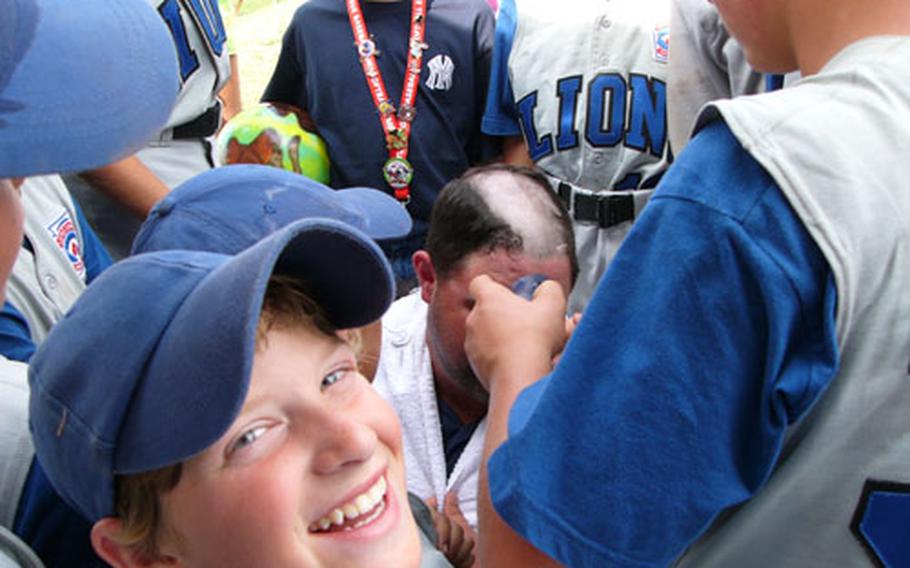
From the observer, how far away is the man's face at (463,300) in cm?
195

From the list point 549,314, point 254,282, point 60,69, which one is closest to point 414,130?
point 549,314

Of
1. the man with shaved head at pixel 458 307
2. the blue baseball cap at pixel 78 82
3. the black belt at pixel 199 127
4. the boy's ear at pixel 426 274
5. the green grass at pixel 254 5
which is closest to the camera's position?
the blue baseball cap at pixel 78 82

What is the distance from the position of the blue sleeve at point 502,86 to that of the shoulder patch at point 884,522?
80.7 inches

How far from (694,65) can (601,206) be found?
51cm

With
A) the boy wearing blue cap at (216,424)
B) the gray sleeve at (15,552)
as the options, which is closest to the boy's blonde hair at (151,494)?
the boy wearing blue cap at (216,424)

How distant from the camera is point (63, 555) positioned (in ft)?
3.72

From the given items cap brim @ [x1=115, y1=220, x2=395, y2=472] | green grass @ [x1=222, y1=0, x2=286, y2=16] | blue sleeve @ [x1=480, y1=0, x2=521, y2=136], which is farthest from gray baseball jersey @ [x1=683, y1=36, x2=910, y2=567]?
green grass @ [x1=222, y1=0, x2=286, y2=16]

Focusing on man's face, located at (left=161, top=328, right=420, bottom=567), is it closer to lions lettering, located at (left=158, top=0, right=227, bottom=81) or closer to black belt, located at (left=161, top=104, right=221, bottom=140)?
lions lettering, located at (left=158, top=0, right=227, bottom=81)

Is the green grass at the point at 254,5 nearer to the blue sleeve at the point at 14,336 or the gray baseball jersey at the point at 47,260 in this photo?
the gray baseball jersey at the point at 47,260

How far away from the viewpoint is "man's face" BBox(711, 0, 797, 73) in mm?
1076

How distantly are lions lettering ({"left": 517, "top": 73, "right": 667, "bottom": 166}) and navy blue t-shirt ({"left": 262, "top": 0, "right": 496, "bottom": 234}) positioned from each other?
0.47m

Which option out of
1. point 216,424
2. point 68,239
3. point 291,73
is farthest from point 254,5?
point 216,424

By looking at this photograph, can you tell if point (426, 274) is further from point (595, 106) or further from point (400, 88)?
point (400, 88)

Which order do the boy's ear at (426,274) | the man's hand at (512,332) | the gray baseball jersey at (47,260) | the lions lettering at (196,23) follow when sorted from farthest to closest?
the lions lettering at (196,23)
the boy's ear at (426,274)
the gray baseball jersey at (47,260)
the man's hand at (512,332)
